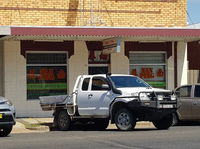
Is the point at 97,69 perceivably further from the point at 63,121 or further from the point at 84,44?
the point at 63,121

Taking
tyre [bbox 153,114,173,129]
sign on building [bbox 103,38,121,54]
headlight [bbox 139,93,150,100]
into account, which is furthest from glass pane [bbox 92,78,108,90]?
sign on building [bbox 103,38,121,54]

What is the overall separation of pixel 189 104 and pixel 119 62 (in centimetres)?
645

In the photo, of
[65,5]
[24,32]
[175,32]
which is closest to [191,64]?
[175,32]

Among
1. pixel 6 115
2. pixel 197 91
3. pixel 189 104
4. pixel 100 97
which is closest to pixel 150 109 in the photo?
pixel 100 97

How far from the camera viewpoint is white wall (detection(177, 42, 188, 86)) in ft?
90.4

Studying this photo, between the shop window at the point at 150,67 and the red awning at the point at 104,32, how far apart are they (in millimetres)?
2935

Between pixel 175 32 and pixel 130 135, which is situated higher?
pixel 175 32

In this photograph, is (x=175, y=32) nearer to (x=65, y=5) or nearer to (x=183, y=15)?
(x=183, y=15)

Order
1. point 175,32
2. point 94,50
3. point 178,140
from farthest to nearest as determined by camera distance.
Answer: point 94,50, point 175,32, point 178,140

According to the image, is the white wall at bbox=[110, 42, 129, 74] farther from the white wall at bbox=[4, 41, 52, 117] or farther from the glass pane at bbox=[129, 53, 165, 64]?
the white wall at bbox=[4, 41, 52, 117]

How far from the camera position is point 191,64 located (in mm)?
31109

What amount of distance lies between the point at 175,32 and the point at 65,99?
6850 mm

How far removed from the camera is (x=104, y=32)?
2362 centimetres

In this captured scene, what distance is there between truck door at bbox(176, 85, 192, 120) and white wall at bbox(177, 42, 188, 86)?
20.5 feet
